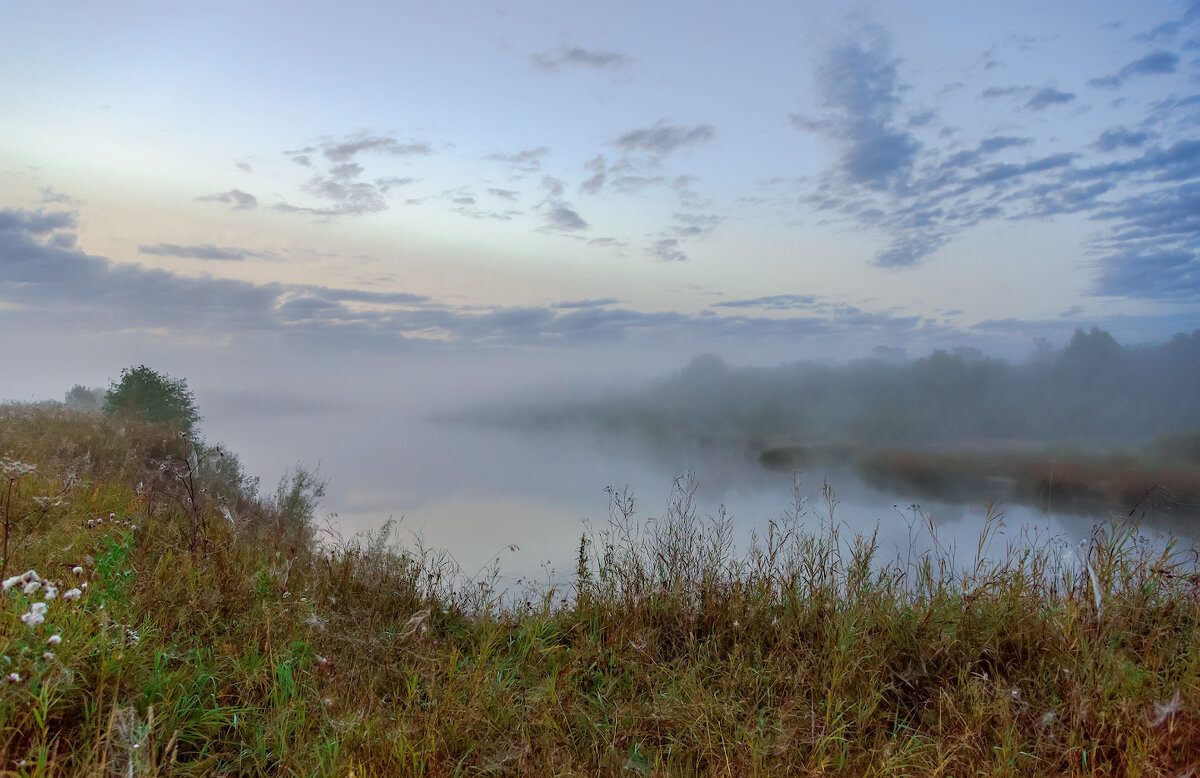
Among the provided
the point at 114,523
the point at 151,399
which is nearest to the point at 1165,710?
the point at 114,523

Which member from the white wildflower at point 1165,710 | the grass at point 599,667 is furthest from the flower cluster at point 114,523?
the white wildflower at point 1165,710

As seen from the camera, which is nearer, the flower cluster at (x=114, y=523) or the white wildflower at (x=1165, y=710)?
the white wildflower at (x=1165, y=710)

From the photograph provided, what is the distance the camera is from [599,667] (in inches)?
167

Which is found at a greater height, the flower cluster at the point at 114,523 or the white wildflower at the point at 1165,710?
the flower cluster at the point at 114,523

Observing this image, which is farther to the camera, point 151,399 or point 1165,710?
point 151,399

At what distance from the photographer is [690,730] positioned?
3.31 meters

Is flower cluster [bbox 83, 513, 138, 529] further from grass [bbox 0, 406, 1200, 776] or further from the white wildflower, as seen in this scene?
the white wildflower

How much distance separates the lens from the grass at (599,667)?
2.94 meters

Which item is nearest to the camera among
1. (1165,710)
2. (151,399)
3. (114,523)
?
(1165,710)

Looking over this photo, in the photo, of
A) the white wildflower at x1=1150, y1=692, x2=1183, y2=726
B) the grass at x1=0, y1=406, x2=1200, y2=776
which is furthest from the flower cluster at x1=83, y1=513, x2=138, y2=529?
the white wildflower at x1=1150, y1=692, x2=1183, y2=726

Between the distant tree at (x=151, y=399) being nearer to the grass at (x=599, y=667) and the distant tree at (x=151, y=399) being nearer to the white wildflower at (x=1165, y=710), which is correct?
the grass at (x=599, y=667)

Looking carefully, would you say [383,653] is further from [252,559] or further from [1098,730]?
[1098,730]

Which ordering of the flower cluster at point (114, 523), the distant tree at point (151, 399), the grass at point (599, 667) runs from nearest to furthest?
the grass at point (599, 667) < the flower cluster at point (114, 523) < the distant tree at point (151, 399)

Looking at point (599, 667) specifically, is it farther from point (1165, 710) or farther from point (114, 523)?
point (114, 523)
